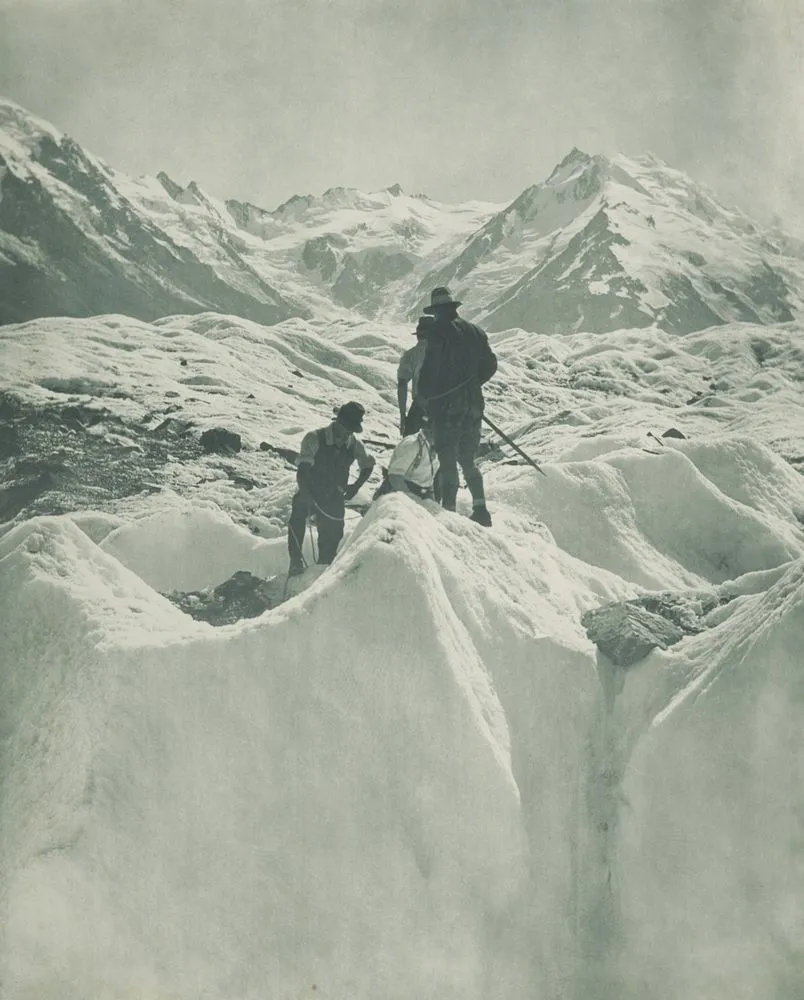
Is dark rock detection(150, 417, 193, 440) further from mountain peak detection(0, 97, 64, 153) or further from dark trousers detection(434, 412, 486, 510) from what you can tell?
dark trousers detection(434, 412, 486, 510)

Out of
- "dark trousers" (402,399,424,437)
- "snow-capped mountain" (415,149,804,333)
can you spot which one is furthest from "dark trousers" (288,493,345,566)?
"snow-capped mountain" (415,149,804,333)

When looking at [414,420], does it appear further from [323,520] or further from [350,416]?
[323,520]

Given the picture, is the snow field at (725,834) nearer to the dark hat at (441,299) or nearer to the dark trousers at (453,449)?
the dark trousers at (453,449)

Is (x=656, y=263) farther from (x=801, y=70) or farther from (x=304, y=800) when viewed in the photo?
(x=304, y=800)

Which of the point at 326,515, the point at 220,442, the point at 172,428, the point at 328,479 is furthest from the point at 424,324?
the point at 172,428

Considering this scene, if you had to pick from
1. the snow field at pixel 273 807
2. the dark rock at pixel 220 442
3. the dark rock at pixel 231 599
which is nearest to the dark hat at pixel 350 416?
the dark rock at pixel 231 599

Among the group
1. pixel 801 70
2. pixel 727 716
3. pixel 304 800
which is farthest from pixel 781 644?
pixel 801 70
